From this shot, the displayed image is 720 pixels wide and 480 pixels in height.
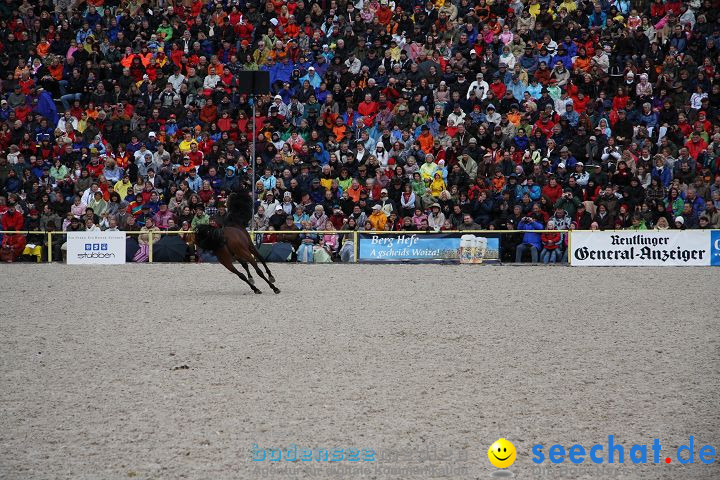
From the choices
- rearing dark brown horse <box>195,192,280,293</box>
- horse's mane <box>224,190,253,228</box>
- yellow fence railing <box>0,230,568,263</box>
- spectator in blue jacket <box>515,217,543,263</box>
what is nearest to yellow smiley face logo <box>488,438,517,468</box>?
rearing dark brown horse <box>195,192,280,293</box>

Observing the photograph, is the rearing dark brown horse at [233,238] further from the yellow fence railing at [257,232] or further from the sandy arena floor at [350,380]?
the yellow fence railing at [257,232]

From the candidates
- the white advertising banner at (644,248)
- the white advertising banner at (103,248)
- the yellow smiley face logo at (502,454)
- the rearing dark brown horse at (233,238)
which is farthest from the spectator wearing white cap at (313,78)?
the yellow smiley face logo at (502,454)

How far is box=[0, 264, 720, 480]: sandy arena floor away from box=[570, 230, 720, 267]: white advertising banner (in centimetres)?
613

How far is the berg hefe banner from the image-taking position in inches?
849

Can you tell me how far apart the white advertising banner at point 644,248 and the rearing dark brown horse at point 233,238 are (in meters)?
8.52

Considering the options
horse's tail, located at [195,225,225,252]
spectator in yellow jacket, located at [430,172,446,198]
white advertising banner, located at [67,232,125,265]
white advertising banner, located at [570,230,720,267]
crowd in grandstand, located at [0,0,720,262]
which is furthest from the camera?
white advertising banner, located at [67,232,125,265]

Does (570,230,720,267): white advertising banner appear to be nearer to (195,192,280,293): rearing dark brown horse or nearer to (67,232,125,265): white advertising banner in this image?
(195,192,280,293): rearing dark brown horse

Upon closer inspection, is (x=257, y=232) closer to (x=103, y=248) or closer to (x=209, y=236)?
(x=103, y=248)

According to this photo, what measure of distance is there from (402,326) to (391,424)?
4713 millimetres

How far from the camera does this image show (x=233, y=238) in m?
14.7

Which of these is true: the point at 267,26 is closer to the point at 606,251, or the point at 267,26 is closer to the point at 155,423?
the point at 606,251

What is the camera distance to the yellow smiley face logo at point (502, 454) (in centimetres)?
544

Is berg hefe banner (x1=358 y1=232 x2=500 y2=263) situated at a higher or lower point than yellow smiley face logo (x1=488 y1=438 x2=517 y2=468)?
higher

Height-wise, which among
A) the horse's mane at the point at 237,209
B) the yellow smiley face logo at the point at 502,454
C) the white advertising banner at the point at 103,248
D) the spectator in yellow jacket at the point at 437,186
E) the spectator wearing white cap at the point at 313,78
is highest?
the spectator wearing white cap at the point at 313,78
